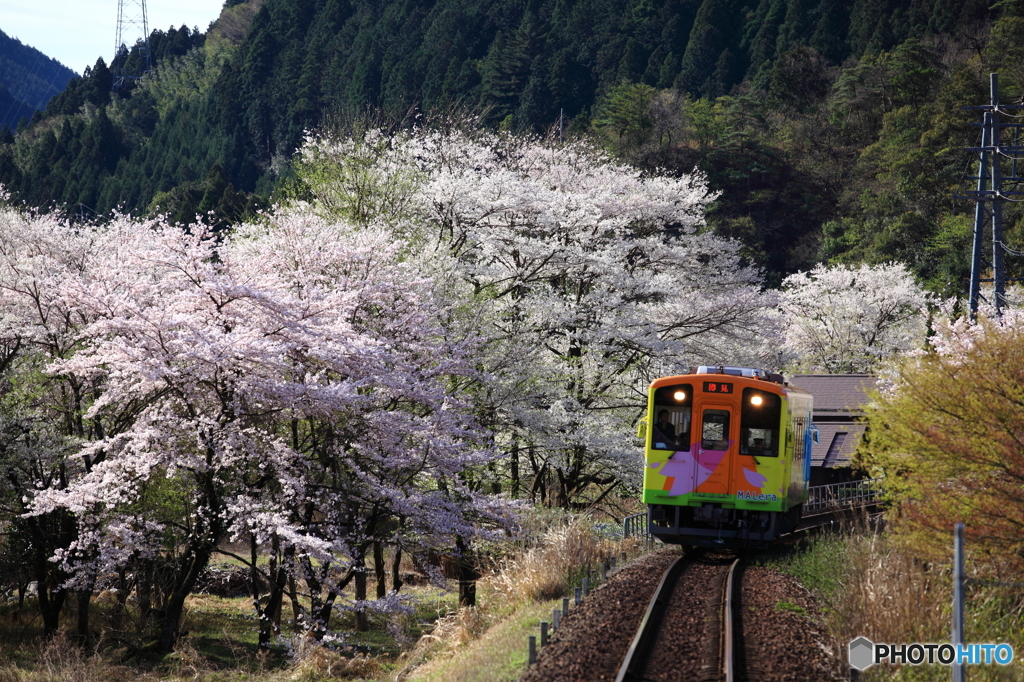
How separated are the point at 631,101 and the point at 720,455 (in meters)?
56.5

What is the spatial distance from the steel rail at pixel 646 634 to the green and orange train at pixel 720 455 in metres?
2.02

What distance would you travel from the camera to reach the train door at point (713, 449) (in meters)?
13.2

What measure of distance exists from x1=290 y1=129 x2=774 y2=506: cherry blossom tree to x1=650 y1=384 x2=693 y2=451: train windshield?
4.18 metres

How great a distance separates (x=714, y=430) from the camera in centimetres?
1330

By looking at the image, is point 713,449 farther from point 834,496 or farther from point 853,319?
point 853,319

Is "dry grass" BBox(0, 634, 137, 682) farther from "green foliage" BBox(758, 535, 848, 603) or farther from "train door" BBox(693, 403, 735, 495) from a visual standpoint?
"green foliage" BBox(758, 535, 848, 603)

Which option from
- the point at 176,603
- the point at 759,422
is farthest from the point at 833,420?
the point at 176,603

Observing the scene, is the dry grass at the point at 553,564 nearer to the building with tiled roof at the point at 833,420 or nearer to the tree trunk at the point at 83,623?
the tree trunk at the point at 83,623

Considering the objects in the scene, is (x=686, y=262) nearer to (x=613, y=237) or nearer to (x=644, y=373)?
(x=613, y=237)

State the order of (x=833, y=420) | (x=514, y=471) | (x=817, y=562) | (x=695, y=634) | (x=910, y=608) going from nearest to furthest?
(x=910, y=608) → (x=695, y=634) → (x=817, y=562) → (x=514, y=471) → (x=833, y=420)

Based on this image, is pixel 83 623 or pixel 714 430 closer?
pixel 714 430

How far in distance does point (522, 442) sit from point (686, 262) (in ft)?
36.9

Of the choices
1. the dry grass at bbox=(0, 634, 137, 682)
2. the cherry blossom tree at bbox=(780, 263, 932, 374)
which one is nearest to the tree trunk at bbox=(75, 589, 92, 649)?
the dry grass at bbox=(0, 634, 137, 682)

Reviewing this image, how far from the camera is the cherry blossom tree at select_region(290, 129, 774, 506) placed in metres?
18.5
